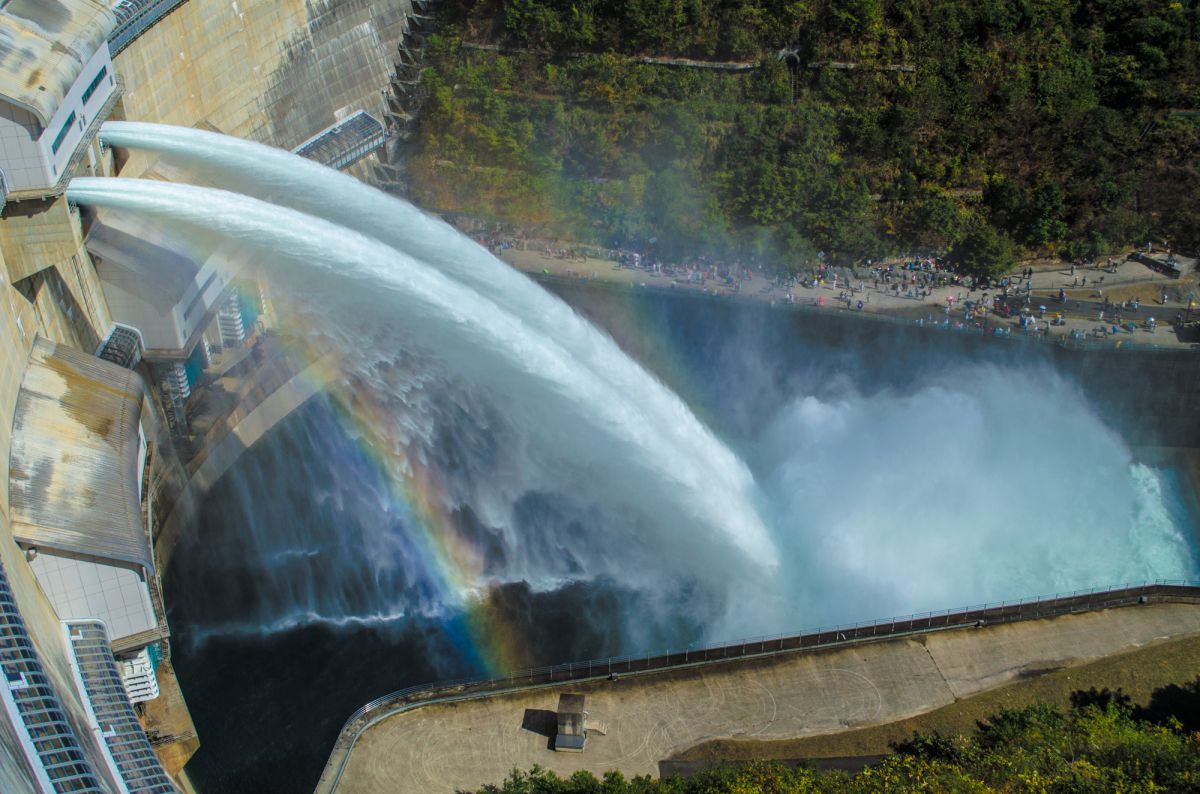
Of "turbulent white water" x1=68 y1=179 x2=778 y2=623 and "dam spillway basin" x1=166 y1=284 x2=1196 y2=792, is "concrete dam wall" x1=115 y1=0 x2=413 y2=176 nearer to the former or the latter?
"turbulent white water" x1=68 y1=179 x2=778 y2=623

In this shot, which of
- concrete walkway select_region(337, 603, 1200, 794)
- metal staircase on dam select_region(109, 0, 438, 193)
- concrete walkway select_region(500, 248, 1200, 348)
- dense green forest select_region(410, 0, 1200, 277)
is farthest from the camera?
dense green forest select_region(410, 0, 1200, 277)

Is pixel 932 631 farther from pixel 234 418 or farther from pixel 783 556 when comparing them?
pixel 234 418

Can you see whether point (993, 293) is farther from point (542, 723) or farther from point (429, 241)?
point (542, 723)

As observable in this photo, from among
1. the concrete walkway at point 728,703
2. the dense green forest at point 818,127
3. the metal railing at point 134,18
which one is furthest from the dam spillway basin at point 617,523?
the metal railing at point 134,18

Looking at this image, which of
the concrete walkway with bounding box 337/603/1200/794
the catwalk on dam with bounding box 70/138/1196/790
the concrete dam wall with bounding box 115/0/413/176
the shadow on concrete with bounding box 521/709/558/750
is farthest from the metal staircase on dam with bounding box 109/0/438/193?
the shadow on concrete with bounding box 521/709/558/750

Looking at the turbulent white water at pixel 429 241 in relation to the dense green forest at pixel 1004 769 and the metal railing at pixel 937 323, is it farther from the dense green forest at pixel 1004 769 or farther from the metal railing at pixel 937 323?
the metal railing at pixel 937 323

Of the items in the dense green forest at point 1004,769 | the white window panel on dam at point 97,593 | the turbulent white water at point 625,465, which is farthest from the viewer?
the turbulent white water at point 625,465

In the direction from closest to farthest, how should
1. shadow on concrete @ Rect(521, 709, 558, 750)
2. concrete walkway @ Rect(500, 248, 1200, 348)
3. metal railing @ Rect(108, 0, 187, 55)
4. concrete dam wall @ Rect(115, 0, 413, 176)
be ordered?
shadow on concrete @ Rect(521, 709, 558, 750) < metal railing @ Rect(108, 0, 187, 55) < concrete dam wall @ Rect(115, 0, 413, 176) < concrete walkway @ Rect(500, 248, 1200, 348)
